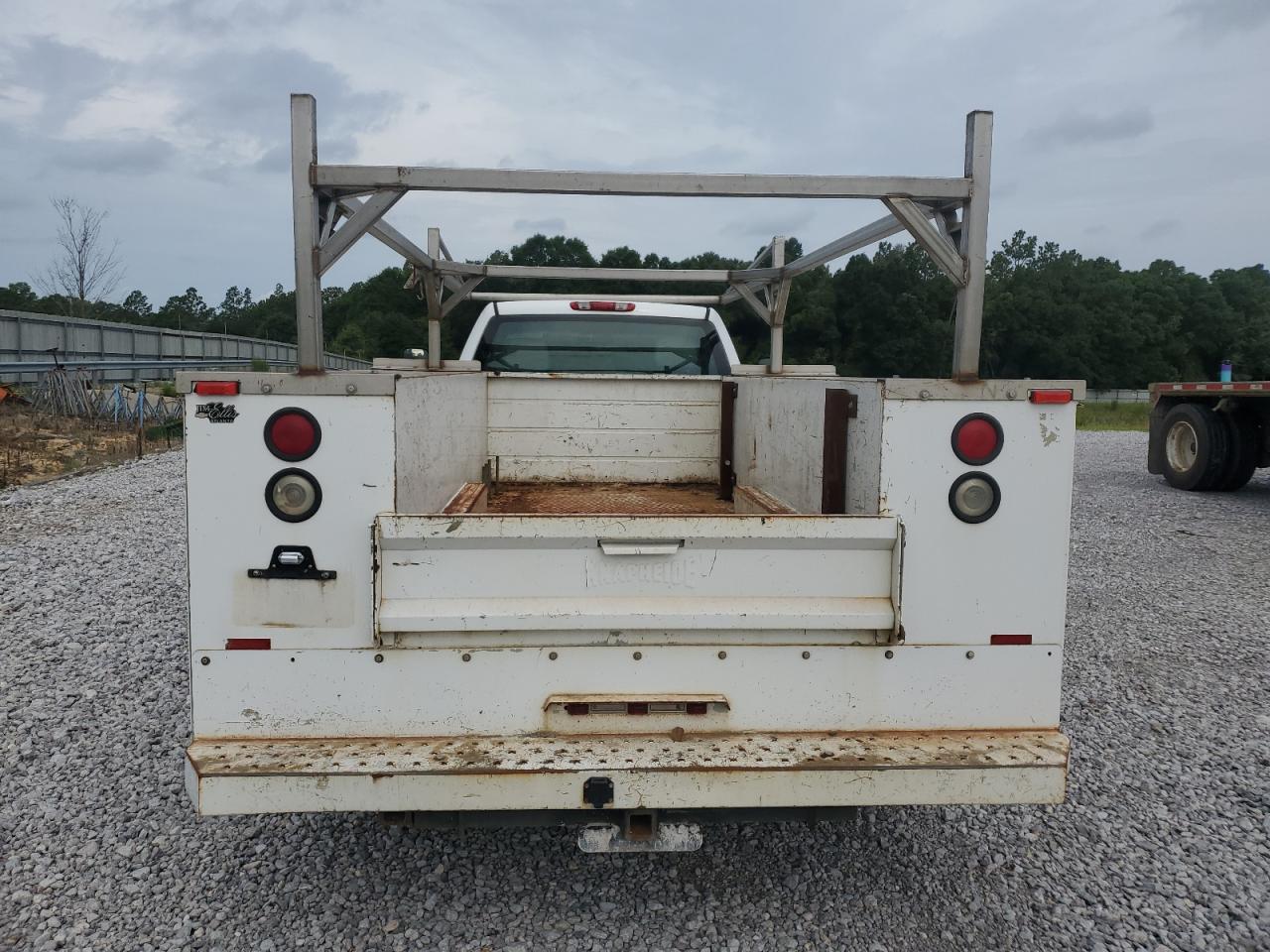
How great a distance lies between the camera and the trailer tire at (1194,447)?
13.4 m

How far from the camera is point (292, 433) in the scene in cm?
276

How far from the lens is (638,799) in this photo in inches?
106

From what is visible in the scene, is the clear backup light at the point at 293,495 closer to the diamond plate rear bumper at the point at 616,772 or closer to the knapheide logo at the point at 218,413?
the knapheide logo at the point at 218,413

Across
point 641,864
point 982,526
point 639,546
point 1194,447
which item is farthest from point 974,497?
point 1194,447

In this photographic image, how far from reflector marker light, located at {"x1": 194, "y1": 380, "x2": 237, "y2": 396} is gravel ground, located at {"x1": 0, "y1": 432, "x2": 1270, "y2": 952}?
1.64 m

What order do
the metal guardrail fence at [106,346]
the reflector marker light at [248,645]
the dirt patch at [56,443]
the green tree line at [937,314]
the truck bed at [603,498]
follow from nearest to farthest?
1. the reflector marker light at [248,645]
2. the truck bed at [603,498]
3. the dirt patch at [56,443]
4. the metal guardrail fence at [106,346]
5. the green tree line at [937,314]

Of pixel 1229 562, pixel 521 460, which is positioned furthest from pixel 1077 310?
pixel 521 460

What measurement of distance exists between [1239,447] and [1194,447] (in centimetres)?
67

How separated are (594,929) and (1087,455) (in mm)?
18577

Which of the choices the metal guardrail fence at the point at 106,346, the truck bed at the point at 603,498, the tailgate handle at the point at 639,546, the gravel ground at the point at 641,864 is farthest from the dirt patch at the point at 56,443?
the tailgate handle at the point at 639,546

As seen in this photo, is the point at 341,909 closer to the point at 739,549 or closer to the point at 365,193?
the point at 739,549

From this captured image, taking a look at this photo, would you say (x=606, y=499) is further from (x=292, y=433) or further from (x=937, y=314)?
(x=937, y=314)

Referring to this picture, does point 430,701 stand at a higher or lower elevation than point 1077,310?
lower

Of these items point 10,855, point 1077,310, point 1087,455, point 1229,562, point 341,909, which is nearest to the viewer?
point 341,909
